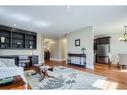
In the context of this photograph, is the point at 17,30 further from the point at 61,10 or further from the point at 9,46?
the point at 61,10

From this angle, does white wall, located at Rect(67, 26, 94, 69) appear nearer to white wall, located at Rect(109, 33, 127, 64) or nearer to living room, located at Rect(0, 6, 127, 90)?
living room, located at Rect(0, 6, 127, 90)

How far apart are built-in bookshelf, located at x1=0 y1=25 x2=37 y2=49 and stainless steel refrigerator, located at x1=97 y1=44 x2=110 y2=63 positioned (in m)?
4.45

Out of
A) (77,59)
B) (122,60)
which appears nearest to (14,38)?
(77,59)

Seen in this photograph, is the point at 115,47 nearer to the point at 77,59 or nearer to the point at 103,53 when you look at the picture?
the point at 103,53

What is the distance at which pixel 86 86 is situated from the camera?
9.11 ft

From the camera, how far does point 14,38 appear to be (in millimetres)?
5098

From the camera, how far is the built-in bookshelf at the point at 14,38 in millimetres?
4713

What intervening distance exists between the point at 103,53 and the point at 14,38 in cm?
537

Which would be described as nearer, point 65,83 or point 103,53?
point 65,83

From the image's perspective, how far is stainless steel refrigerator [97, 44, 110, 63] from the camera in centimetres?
702

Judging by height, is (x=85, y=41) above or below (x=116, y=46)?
above

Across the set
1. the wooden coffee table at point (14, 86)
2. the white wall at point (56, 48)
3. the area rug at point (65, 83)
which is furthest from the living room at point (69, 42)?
the white wall at point (56, 48)

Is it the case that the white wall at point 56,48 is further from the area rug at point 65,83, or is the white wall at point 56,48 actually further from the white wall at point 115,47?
the area rug at point 65,83
